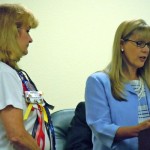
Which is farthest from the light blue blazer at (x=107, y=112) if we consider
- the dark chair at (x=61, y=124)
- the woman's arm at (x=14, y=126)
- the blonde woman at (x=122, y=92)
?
the dark chair at (x=61, y=124)

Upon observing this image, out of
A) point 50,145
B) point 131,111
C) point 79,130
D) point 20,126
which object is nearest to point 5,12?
point 20,126

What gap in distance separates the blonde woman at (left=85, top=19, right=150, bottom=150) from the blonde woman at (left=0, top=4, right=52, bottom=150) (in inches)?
10.3

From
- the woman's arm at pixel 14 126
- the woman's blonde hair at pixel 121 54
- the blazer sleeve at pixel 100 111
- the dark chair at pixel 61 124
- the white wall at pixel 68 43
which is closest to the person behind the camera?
the woman's arm at pixel 14 126

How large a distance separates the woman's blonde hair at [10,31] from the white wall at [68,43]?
1.40 metres

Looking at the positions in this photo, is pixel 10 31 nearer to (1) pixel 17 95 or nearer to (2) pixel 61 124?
(1) pixel 17 95

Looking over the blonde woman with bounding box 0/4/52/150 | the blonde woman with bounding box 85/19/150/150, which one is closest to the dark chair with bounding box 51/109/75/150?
the blonde woman with bounding box 85/19/150/150

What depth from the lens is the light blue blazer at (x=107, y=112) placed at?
150cm

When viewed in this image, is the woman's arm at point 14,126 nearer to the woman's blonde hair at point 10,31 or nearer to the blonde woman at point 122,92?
the woman's blonde hair at point 10,31

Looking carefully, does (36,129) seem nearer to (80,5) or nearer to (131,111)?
(131,111)

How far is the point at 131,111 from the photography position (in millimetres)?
1539

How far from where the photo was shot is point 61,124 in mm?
2672

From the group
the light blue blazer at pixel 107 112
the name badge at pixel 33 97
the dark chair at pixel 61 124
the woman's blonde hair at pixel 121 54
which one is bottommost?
the dark chair at pixel 61 124

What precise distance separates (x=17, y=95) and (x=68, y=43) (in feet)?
5.47

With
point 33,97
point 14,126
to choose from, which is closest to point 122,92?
point 33,97
